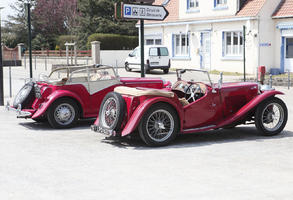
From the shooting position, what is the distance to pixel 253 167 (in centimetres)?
674

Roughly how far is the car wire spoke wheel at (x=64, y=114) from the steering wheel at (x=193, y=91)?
277cm

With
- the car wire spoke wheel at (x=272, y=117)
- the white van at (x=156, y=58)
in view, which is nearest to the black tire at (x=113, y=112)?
the car wire spoke wheel at (x=272, y=117)

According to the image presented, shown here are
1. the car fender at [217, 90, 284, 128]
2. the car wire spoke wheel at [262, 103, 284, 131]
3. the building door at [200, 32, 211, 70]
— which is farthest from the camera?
the building door at [200, 32, 211, 70]

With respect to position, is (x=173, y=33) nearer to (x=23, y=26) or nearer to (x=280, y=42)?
(x=280, y=42)

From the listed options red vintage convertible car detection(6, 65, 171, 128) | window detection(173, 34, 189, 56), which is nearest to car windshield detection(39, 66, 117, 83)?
red vintage convertible car detection(6, 65, 171, 128)

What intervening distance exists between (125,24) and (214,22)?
62.0 ft

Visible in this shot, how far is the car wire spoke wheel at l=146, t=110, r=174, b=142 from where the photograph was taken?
8211 mm

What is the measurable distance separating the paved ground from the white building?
61.2 ft

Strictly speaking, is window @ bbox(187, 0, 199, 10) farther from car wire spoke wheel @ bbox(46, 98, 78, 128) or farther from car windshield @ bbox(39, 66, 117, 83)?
car wire spoke wheel @ bbox(46, 98, 78, 128)

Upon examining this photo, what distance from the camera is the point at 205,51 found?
Answer: 3180 cm

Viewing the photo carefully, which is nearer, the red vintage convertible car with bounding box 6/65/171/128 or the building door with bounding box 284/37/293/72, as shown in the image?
the red vintage convertible car with bounding box 6/65/171/128

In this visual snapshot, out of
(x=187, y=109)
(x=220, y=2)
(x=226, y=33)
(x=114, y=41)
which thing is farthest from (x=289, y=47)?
(x=114, y=41)

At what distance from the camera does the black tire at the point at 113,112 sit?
8164 mm

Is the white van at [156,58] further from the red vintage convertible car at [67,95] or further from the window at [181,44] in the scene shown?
the red vintage convertible car at [67,95]
